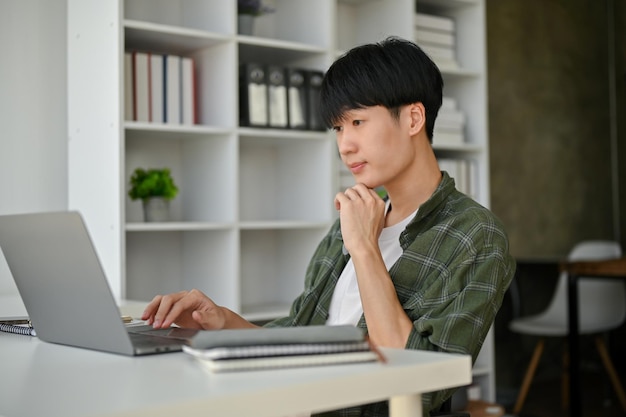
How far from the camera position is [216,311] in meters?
1.71

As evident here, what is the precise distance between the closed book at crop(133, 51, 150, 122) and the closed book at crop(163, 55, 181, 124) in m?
0.08

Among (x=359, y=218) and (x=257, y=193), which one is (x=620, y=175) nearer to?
(x=257, y=193)

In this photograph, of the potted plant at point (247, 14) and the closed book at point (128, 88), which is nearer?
the closed book at point (128, 88)

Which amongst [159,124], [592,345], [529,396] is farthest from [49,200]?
[592,345]

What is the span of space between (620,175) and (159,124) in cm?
416

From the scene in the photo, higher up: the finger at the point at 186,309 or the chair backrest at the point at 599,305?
the finger at the point at 186,309

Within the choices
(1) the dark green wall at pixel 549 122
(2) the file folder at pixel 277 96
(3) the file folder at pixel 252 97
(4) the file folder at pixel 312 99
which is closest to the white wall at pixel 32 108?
(3) the file folder at pixel 252 97

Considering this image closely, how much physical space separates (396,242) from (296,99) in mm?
1790

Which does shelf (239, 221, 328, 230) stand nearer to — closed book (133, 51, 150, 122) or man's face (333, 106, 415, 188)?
closed book (133, 51, 150, 122)

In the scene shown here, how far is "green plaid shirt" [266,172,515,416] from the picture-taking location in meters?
1.54

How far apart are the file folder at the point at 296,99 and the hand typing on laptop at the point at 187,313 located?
181cm

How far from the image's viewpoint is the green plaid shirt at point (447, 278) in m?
1.54

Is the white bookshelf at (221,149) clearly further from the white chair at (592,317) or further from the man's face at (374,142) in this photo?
the man's face at (374,142)

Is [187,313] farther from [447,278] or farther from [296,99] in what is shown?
[296,99]
